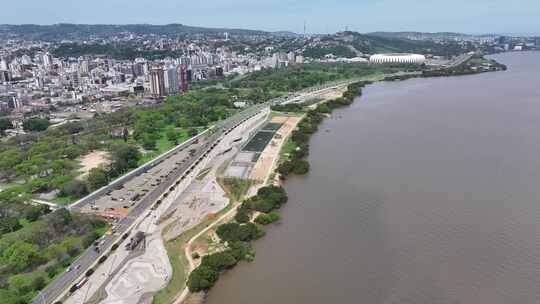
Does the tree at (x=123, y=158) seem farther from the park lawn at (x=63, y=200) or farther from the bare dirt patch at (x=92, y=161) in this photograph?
the park lawn at (x=63, y=200)

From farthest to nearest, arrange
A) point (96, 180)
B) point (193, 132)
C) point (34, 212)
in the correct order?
point (193, 132)
point (96, 180)
point (34, 212)

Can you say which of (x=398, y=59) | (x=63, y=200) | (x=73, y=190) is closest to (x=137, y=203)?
(x=73, y=190)

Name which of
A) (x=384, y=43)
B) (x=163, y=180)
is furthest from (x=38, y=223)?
(x=384, y=43)

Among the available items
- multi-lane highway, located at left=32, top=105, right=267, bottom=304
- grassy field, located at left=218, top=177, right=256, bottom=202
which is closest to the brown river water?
grassy field, located at left=218, top=177, right=256, bottom=202

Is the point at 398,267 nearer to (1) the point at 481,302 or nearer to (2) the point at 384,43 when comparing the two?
(1) the point at 481,302

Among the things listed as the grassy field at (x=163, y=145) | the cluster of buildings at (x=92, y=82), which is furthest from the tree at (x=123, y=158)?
the cluster of buildings at (x=92, y=82)

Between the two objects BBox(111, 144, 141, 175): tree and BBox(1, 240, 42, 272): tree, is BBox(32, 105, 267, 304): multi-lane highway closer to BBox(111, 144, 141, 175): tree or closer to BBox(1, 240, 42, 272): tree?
BBox(1, 240, 42, 272): tree

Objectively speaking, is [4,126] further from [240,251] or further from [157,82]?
[240,251]
